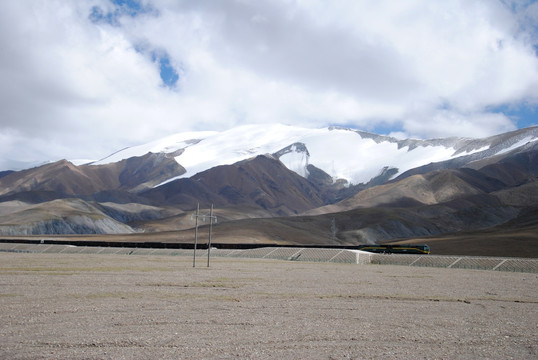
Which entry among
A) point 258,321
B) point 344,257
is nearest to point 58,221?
point 344,257

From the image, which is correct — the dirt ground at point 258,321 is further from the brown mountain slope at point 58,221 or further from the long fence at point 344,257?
the brown mountain slope at point 58,221

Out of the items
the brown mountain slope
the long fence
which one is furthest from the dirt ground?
the brown mountain slope

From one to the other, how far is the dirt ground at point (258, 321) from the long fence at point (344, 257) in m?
17.7

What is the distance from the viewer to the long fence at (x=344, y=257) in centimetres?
4181

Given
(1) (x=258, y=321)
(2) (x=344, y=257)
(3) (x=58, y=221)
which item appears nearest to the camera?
(1) (x=258, y=321)

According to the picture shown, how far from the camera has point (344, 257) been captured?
49.5 metres

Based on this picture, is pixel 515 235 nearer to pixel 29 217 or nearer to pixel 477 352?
pixel 477 352

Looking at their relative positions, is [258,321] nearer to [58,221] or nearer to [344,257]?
[344,257]

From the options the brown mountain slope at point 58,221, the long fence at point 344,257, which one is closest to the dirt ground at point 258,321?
the long fence at point 344,257

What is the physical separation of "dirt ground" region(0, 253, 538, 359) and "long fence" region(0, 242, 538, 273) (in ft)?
58.2

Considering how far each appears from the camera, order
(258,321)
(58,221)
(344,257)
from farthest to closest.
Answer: (58,221), (344,257), (258,321)

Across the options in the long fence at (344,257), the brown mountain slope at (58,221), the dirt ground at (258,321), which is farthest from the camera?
the brown mountain slope at (58,221)

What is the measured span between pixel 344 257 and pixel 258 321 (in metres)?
35.7

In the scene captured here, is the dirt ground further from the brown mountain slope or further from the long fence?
the brown mountain slope
